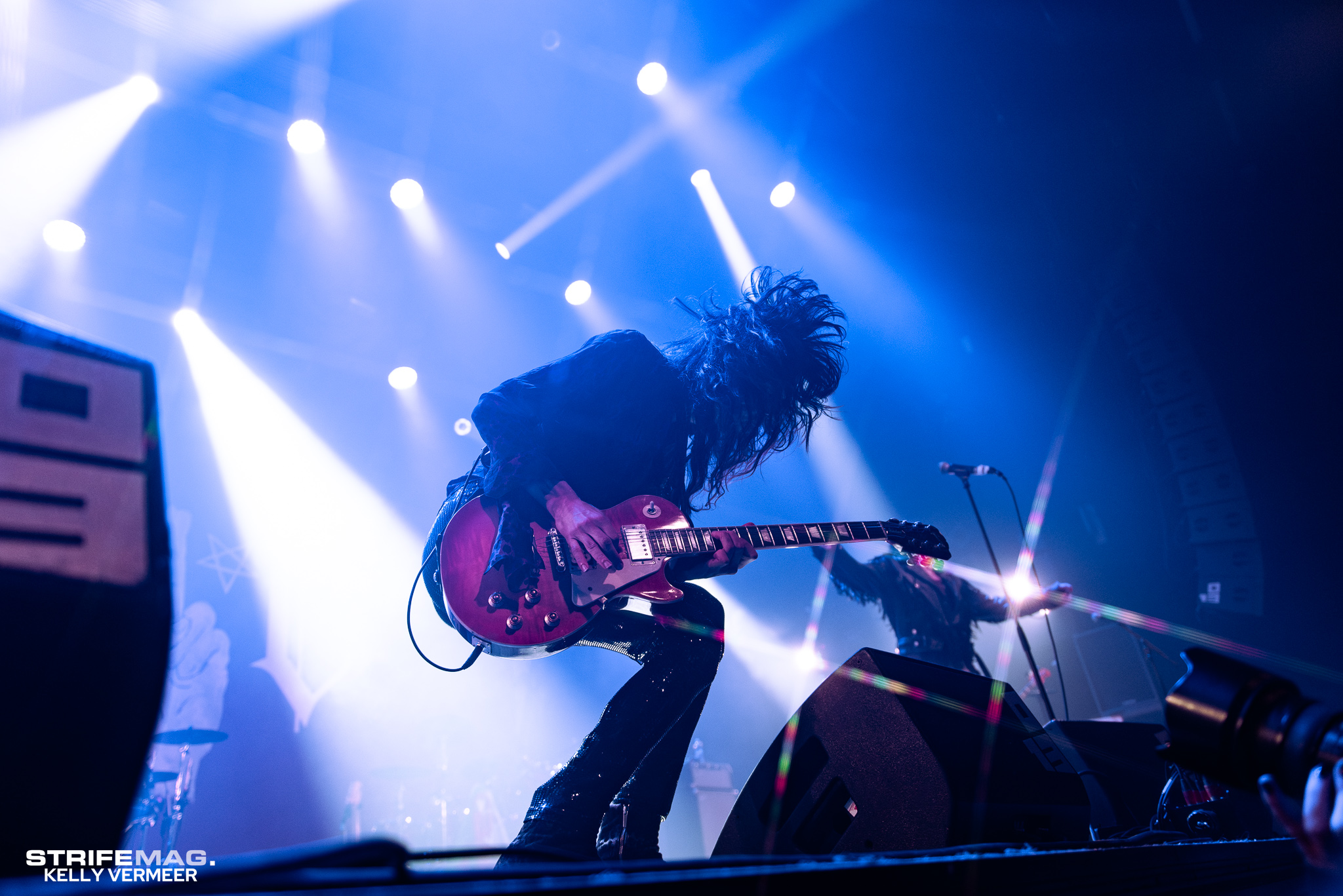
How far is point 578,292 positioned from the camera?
9789 mm

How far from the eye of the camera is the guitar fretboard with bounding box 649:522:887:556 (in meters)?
2.64

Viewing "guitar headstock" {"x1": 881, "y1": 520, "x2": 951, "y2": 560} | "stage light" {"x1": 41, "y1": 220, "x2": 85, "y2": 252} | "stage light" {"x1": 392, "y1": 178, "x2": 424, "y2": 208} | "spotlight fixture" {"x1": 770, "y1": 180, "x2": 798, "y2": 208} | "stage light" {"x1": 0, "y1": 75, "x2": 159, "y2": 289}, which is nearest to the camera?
"guitar headstock" {"x1": 881, "y1": 520, "x2": 951, "y2": 560}

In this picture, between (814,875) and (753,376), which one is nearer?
(814,875)

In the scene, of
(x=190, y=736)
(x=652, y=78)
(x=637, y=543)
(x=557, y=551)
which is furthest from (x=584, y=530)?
(x=652, y=78)

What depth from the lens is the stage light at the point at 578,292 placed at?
31.8ft

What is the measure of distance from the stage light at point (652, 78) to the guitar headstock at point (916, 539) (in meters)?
6.51

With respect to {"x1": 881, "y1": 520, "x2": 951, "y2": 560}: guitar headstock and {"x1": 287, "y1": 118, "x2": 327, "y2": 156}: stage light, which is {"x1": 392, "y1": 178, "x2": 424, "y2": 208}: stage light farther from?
{"x1": 881, "y1": 520, "x2": 951, "y2": 560}: guitar headstock

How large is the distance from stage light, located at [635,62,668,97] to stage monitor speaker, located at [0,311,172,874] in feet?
26.4

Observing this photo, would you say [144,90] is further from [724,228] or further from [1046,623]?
[1046,623]

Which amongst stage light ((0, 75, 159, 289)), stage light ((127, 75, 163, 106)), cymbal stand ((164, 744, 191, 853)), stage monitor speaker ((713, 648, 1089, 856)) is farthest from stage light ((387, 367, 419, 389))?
stage monitor speaker ((713, 648, 1089, 856))

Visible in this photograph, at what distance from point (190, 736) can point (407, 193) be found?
6770mm

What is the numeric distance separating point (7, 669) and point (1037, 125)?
25.8 feet

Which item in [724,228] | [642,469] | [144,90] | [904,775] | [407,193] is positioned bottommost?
[904,775]

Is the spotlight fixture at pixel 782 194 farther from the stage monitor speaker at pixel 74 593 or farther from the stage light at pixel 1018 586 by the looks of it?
the stage monitor speaker at pixel 74 593
